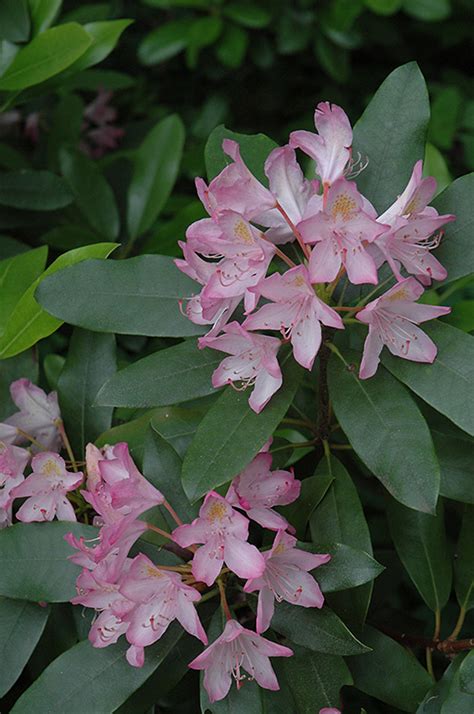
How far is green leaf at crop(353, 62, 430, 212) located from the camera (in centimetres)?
114

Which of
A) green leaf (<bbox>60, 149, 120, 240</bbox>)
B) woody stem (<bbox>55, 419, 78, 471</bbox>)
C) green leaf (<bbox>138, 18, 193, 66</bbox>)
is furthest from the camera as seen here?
green leaf (<bbox>138, 18, 193, 66</bbox>)

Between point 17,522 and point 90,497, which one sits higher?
point 90,497

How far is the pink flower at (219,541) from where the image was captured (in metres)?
0.97

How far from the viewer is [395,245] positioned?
1.00m

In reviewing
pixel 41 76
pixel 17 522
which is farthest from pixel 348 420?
pixel 41 76

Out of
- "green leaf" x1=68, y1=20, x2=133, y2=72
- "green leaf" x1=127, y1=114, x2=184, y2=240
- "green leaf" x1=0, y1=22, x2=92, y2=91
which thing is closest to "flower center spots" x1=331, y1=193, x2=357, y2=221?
"green leaf" x1=0, y1=22, x2=92, y2=91

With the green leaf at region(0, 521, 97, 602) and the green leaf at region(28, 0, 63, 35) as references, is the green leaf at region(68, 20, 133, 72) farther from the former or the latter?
→ the green leaf at region(0, 521, 97, 602)

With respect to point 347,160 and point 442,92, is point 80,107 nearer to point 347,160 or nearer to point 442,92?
point 442,92

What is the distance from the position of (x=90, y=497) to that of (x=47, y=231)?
3.04 ft

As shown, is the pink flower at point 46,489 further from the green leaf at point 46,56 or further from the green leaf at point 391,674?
the green leaf at point 46,56

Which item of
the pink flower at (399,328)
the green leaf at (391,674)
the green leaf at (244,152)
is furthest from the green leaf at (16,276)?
the green leaf at (391,674)

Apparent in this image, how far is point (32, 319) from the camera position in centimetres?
119

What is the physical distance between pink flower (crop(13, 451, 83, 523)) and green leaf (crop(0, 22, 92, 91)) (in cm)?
65

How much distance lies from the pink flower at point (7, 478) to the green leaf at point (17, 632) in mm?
107
